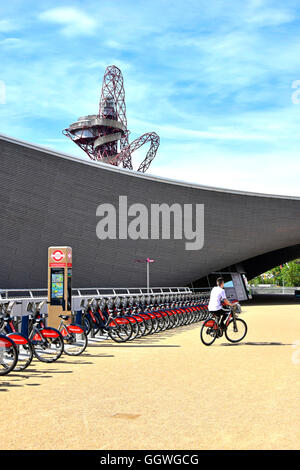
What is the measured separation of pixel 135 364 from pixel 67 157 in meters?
23.3

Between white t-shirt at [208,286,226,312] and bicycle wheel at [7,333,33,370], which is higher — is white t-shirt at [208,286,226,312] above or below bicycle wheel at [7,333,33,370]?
above

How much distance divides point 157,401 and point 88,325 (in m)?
6.60

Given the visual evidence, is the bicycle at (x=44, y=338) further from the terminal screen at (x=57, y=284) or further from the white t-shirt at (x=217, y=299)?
the white t-shirt at (x=217, y=299)

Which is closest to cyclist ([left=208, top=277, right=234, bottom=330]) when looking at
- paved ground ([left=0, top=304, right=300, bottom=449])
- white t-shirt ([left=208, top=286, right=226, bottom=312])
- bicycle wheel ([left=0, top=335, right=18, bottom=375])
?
white t-shirt ([left=208, top=286, right=226, bottom=312])

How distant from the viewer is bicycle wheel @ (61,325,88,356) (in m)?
10.1

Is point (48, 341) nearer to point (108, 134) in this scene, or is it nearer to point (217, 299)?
point (217, 299)

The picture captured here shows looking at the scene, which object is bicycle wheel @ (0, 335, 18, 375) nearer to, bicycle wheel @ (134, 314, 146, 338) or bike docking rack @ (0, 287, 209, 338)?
bike docking rack @ (0, 287, 209, 338)

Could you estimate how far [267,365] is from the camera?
27.9ft

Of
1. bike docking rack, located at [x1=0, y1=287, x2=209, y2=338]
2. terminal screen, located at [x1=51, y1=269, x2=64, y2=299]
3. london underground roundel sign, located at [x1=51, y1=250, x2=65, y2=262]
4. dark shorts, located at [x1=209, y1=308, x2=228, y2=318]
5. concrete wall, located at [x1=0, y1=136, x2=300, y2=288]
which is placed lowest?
dark shorts, located at [x1=209, y1=308, x2=228, y2=318]

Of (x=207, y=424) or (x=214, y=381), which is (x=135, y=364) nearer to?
(x=214, y=381)

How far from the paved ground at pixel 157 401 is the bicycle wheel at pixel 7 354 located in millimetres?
192

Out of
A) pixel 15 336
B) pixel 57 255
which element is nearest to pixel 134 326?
pixel 57 255

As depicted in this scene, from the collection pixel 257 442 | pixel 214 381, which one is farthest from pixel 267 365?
pixel 257 442

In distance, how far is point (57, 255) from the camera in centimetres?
1307
